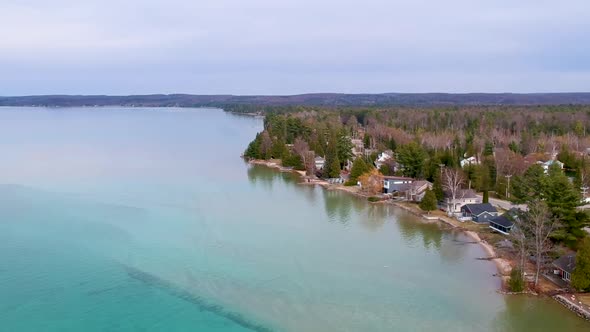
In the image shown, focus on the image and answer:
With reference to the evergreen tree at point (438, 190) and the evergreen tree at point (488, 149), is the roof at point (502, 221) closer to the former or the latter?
the evergreen tree at point (438, 190)

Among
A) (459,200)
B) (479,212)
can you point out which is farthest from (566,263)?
(459,200)

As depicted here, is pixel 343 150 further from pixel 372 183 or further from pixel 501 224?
pixel 501 224

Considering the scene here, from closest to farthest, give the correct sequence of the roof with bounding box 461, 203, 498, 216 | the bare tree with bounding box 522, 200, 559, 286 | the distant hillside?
1. the bare tree with bounding box 522, 200, 559, 286
2. the roof with bounding box 461, 203, 498, 216
3. the distant hillside

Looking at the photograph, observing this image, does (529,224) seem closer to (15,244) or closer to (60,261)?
(60,261)

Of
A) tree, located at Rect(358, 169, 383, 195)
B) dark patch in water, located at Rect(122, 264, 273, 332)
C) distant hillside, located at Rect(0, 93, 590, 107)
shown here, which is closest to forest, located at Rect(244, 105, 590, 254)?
tree, located at Rect(358, 169, 383, 195)

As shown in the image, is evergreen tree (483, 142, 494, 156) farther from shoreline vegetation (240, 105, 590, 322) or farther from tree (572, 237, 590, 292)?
tree (572, 237, 590, 292)

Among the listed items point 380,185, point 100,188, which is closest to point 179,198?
point 100,188

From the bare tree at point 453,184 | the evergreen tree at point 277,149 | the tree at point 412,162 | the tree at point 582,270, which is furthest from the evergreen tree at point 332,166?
the tree at point 582,270
